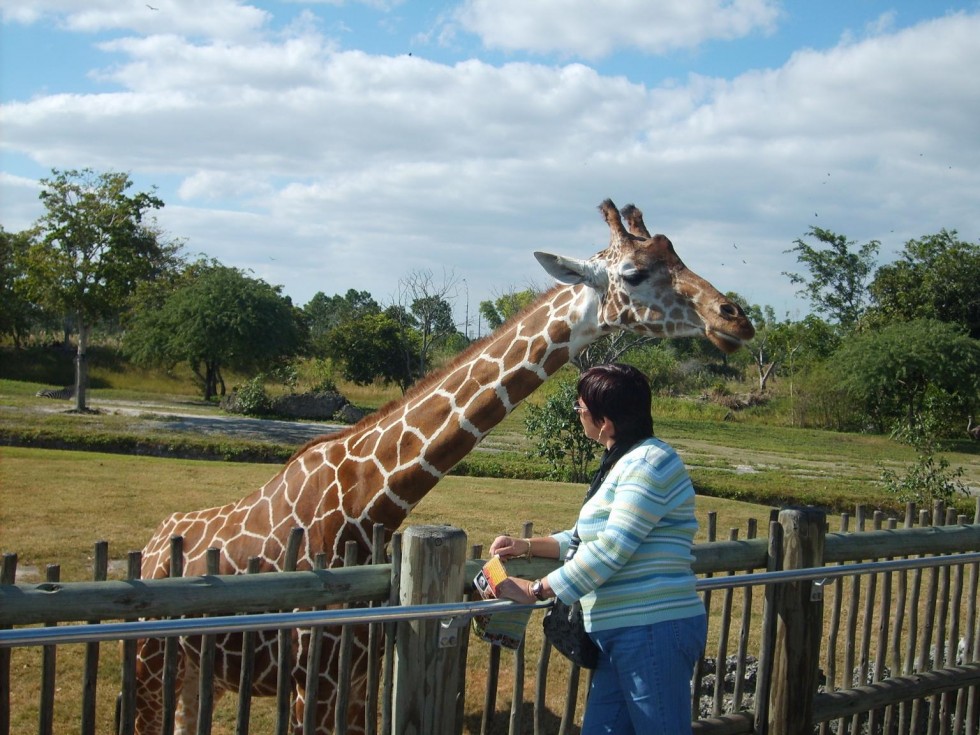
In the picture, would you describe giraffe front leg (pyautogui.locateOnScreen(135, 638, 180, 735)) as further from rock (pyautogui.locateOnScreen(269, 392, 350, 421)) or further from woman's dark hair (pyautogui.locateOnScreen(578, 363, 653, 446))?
rock (pyautogui.locateOnScreen(269, 392, 350, 421))

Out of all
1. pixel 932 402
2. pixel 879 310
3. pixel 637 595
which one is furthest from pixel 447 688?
pixel 879 310

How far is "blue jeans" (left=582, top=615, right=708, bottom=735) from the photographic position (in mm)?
3035

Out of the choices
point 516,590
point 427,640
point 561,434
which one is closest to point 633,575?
point 516,590

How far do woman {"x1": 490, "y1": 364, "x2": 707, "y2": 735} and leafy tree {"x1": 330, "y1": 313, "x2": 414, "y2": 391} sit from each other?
3925 cm

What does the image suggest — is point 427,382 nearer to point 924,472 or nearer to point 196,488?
point 196,488

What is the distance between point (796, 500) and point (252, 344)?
81.2ft

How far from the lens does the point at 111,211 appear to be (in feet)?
86.0

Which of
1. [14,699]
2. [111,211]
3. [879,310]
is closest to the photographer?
[14,699]

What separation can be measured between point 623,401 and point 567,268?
219 centimetres

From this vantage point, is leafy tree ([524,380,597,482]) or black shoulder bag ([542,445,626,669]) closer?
black shoulder bag ([542,445,626,669])

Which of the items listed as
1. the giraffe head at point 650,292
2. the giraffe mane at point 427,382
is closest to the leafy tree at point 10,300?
the giraffe mane at point 427,382

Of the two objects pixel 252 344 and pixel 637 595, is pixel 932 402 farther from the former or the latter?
pixel 252 344

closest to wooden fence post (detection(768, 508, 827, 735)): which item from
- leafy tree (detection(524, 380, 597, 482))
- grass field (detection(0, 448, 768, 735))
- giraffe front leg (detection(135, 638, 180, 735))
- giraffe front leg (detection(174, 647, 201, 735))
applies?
grass field (detection(0, 448, 768, 735))

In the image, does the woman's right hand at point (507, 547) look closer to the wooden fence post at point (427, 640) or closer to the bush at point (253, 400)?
the wooden fence post at point (427, 640)
